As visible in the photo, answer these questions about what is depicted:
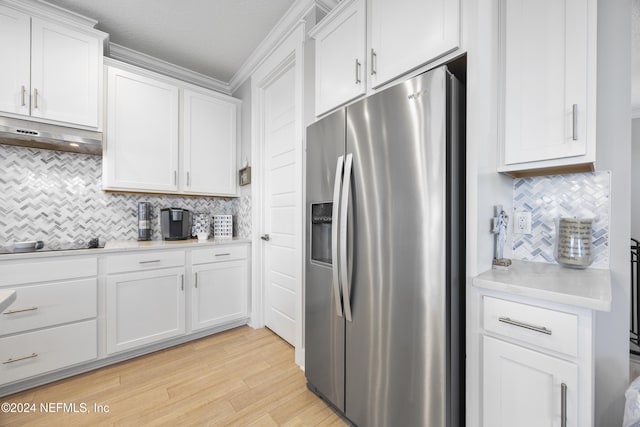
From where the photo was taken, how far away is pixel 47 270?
5.89 feet

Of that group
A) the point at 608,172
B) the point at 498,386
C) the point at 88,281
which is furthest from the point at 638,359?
the point at 88,281

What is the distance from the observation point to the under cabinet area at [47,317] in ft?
5.56

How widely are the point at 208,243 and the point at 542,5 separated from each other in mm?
2709

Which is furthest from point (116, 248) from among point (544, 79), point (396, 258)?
point (544, 79)

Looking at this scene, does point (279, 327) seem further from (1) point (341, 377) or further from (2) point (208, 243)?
(1) point (341, 377)

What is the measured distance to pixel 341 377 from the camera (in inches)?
57.0

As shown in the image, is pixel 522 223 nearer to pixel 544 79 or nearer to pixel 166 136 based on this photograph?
pixel 544 79

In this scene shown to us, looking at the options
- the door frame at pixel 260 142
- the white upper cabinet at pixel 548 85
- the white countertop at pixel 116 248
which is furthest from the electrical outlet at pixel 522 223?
the white countertop at pixel 116 248

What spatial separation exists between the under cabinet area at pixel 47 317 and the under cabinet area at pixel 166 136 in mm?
818

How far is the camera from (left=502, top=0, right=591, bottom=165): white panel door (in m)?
1.05

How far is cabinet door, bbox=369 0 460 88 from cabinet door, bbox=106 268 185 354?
7.42ft

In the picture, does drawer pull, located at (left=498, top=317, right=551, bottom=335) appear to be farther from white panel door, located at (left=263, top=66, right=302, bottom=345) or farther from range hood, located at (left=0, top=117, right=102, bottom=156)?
range hood, located at (left=0, top=117, right=102, bottom=156)

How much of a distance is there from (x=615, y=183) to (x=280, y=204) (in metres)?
2.14

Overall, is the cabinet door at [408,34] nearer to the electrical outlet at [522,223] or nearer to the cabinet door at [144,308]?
the electrical outlet at [522,223]
